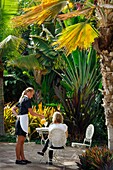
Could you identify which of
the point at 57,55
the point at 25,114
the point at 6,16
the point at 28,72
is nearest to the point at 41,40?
the point at 57,55

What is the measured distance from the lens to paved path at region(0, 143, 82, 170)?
952 centimetres

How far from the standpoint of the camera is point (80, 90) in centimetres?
1441

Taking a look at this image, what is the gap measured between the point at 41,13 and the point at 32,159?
3.82 m

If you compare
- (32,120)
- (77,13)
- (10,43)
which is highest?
(77,13)

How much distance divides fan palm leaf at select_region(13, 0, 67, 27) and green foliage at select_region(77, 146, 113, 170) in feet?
9.82

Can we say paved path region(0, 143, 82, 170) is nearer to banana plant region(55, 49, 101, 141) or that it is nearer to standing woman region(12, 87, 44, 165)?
standing woman region(12, 87, 44, 165)

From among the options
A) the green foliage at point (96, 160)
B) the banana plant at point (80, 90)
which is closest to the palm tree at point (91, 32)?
the green foliage at point (96, 160)

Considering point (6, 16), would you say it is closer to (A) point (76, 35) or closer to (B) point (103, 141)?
(B) point (103, 141)

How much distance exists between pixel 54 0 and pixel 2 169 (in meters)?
3.90

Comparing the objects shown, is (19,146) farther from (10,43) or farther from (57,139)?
(10,43)

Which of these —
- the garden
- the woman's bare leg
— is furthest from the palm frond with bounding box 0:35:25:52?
the woman's bare leg

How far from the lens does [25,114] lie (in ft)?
32.3

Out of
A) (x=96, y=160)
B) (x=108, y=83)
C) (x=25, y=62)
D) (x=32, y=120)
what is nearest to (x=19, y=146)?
(x=96, y=160)

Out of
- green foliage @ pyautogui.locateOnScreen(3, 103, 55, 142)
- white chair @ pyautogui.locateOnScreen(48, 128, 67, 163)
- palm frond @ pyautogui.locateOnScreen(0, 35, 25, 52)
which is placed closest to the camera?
white chair @ pyautogui.locateOnScreen(48, 128, 67, 163)
